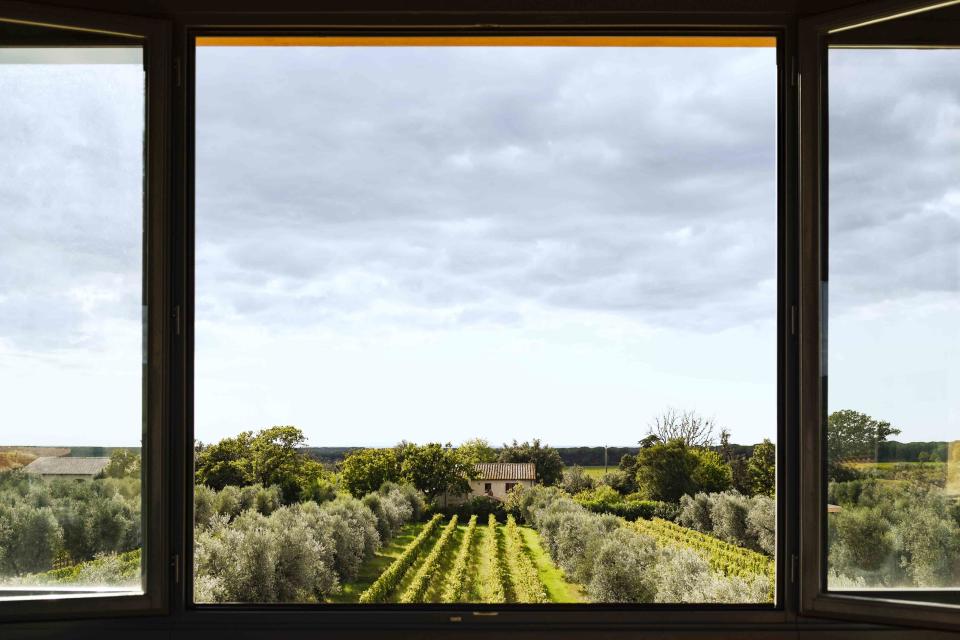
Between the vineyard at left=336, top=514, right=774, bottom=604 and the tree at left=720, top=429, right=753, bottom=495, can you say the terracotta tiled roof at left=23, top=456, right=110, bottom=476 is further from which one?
the tree at left=720, top=429, right=753, bottom=495

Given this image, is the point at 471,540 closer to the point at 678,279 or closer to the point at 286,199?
the point at 678,279

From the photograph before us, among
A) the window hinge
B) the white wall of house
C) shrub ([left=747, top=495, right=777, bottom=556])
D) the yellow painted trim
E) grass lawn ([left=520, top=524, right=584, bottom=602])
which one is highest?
the yellow painted trim

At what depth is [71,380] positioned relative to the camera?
1895 mm

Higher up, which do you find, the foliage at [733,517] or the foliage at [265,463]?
the foliage at [265,463]

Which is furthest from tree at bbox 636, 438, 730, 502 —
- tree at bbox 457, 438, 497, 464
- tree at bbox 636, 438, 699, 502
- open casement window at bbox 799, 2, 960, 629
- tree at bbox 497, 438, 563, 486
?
open casement window at bbox 799, 2, 960, 629

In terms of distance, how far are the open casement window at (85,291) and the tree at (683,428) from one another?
1629 millimetres

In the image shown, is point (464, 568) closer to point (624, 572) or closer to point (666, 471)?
point (624, 572)

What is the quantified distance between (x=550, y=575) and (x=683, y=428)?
2.31 ft

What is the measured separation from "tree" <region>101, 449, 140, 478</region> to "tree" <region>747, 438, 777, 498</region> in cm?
198

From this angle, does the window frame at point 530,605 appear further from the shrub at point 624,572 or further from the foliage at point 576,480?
the foliage at point 576,480

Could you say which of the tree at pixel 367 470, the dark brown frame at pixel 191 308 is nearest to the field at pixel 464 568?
the tree at pixel 367 470

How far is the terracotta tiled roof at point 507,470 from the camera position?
2527 millimetres

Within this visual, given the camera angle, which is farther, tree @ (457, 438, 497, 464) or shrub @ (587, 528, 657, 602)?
tree @ (457, 438, 497, 464)

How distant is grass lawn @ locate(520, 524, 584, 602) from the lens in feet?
8.09
